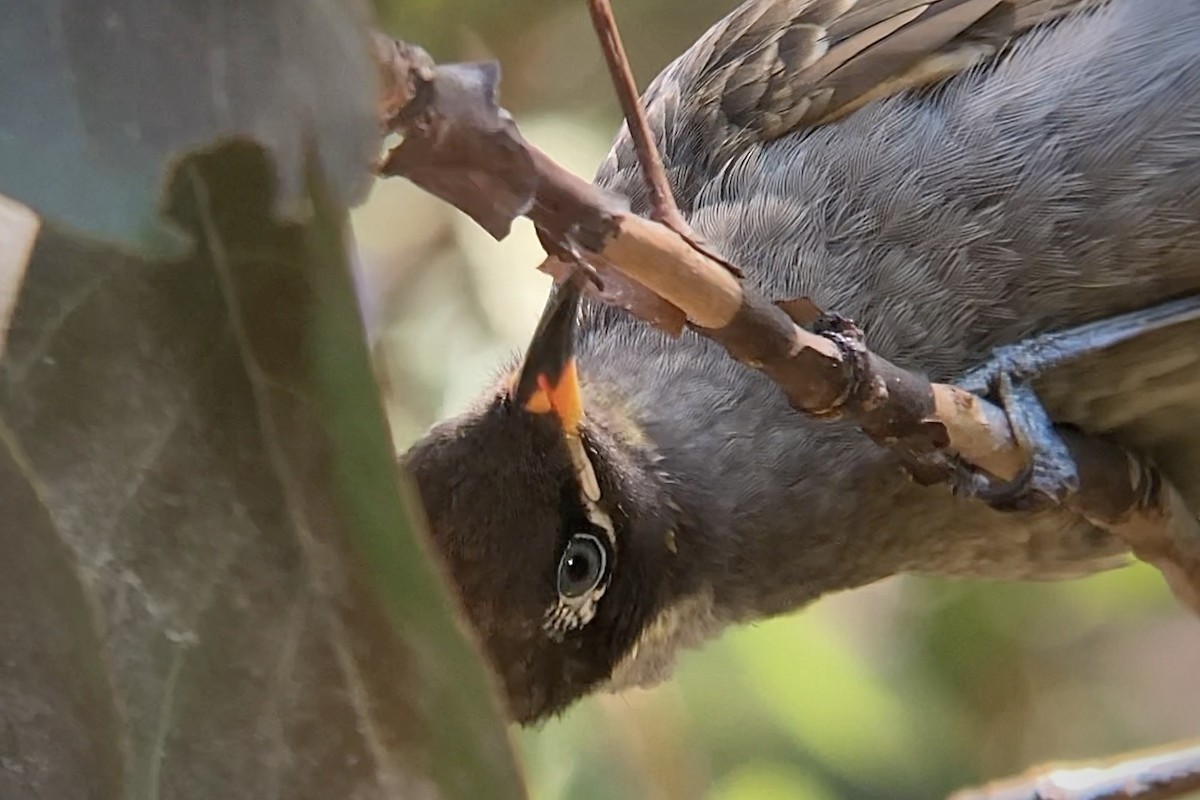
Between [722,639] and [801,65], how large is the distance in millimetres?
1266

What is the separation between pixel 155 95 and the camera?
54 cm

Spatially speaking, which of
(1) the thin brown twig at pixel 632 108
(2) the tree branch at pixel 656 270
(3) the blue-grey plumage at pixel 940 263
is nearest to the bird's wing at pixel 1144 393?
(3) the blue-grey plumage at pixel 940 263

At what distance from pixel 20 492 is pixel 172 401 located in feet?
0.26

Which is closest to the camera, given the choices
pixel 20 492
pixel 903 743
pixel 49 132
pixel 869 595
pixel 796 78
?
pixel 49 132

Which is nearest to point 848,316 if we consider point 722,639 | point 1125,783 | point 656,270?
point 656,270

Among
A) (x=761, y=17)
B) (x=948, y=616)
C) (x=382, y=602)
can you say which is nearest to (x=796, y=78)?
(x=761, y=17)

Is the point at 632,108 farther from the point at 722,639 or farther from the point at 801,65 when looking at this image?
the point at 722,639

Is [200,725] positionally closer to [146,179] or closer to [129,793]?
[129,793]

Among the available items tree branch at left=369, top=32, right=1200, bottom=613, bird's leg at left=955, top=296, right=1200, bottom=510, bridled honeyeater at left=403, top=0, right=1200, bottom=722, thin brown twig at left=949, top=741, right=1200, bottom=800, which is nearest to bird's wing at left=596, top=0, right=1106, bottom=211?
bridled honeyeater at left=403, top=0, right=1200, bottom=722

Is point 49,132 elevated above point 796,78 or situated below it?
below

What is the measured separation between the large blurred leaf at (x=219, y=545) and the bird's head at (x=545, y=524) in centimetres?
66

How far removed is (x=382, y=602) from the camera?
26.0 inches

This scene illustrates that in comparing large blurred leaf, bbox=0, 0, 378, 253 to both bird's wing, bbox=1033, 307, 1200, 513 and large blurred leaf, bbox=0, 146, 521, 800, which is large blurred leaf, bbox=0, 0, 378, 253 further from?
bird's wing, bbox=1033, 307, 1200, 513

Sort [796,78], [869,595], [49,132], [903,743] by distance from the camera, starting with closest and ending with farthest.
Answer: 1. [49,132]
2. [796,78]
3. [903,743]
4. [869,595]
